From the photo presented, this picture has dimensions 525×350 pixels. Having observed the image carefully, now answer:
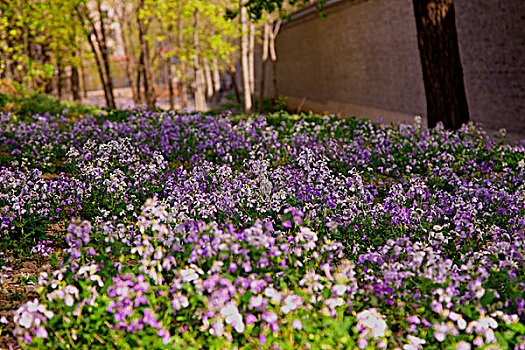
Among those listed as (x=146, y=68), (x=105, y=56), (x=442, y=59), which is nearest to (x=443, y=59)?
(x=442, y=59)

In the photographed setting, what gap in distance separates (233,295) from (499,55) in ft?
35.2

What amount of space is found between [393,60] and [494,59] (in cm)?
507

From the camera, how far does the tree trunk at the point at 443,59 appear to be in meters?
9.43

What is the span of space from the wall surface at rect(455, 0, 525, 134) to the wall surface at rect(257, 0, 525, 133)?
0.02m

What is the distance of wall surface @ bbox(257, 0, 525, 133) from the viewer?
38.6ft

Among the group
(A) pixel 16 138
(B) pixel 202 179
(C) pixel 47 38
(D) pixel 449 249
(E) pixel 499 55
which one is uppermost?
(C) pixel 47 38

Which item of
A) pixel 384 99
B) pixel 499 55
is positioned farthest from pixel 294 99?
pixel 499 55

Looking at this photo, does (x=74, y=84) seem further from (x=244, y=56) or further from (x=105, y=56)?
(x=244, y=56)

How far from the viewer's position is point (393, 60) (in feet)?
56.1

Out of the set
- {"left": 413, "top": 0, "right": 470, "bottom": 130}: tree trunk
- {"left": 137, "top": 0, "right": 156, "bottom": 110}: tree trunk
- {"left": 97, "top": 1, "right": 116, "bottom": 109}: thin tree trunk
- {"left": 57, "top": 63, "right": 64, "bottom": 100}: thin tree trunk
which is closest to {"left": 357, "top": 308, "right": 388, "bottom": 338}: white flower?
{"left": 413, "top": 0, "right": 470, "bottom": 130}: tree trunk

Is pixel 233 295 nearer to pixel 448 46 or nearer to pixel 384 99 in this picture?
pixel 448 46

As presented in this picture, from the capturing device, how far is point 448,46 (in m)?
9.52

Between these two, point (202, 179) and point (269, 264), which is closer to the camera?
point (269, 264)

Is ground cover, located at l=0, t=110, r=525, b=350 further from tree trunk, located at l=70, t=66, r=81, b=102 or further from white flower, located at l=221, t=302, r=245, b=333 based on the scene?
tree trunk, located at l=70, t=66, r=81, b=102
